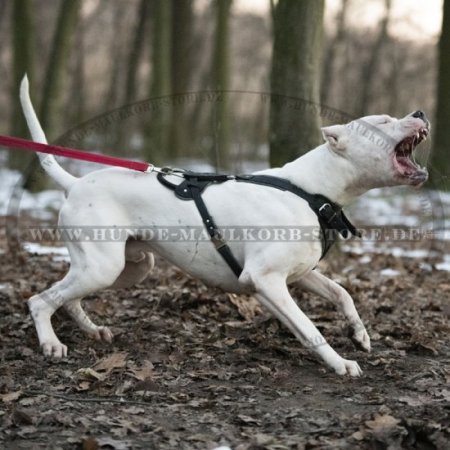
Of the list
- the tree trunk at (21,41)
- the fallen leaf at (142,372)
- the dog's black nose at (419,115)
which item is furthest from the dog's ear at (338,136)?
the tree trunk at (21,41)

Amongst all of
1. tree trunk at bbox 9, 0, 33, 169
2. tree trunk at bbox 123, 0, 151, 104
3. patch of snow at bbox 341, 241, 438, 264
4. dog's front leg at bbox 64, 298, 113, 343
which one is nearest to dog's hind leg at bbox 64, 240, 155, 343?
dog's front leg at bbox 64, 298, 113, 343

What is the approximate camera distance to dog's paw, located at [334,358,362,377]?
4543 millimetres

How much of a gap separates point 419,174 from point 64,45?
10.0m

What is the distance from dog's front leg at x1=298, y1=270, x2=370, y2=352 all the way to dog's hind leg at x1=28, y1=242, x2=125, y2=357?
1276 millimetres

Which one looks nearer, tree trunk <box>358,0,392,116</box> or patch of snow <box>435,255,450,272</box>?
patch of snow <box>435,255,450,272</box>

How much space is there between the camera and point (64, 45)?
13.4 meters

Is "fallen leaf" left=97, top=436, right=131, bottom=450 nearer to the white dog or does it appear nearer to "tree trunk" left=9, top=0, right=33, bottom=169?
the white dog

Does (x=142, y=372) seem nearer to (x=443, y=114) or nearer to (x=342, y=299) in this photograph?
(x=342, y=299)

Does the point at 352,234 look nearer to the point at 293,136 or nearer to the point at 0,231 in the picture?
the point at 293,136

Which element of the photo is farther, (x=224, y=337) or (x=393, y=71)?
(x=393, y=71)

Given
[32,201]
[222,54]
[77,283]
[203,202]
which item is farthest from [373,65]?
[77,283]

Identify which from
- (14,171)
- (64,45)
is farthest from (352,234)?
(14,171)

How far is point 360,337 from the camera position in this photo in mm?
5008

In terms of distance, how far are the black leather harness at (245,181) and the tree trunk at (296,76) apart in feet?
9.10
